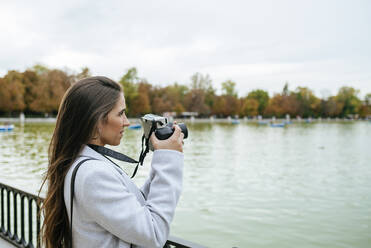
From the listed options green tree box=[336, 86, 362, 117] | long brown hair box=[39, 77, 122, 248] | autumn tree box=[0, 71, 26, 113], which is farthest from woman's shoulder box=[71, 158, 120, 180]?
green tree box=[336, 86, 362, 117]

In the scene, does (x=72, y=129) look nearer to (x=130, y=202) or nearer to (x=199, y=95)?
(x=130, y=202)

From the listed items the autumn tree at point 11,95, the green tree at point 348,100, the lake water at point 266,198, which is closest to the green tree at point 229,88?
the green tree at point 348,100

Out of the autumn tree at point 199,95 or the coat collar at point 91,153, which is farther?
the autumn tree at point 199,95

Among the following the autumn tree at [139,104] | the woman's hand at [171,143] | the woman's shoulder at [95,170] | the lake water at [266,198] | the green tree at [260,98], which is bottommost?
the lake water at [266,198]

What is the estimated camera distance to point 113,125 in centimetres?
136

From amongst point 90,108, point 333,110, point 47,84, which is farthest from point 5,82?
point 333,110

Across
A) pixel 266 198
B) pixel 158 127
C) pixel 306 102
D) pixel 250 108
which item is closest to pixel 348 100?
pixel 306 102

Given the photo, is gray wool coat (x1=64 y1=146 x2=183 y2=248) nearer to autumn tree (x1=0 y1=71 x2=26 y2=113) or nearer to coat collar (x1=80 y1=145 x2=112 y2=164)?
coat collar (x1=80 y1=145 x2=112 y2=164)

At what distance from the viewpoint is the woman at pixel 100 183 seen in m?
1.19

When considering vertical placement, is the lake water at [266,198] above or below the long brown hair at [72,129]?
below

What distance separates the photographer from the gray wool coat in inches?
46.6

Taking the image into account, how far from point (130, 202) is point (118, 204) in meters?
0.04

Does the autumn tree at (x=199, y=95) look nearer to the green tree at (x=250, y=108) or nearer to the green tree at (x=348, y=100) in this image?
the green tree at (x=250, y=108)

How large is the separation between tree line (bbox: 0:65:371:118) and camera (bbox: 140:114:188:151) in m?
32.6
